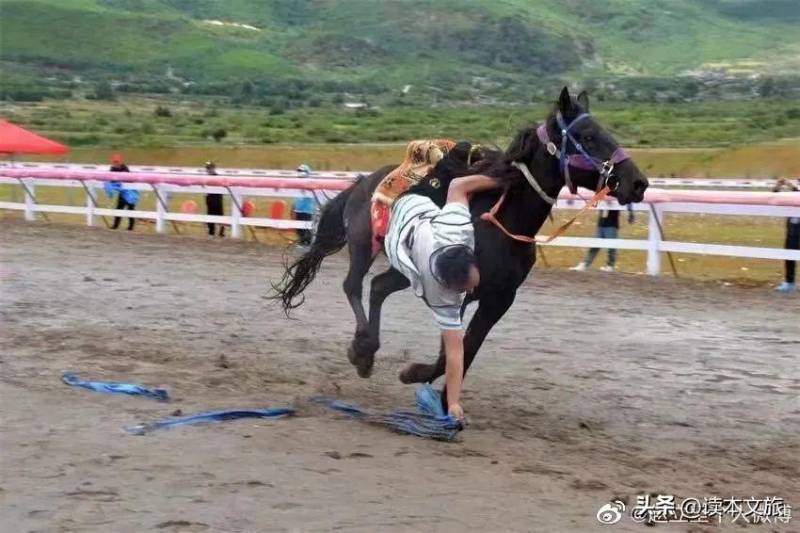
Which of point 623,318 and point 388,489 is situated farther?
point 623,318

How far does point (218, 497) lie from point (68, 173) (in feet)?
63.4

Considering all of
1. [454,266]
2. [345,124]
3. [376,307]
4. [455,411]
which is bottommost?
[345,124]

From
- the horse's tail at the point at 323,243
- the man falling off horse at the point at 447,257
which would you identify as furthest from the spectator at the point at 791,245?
the man falling off horse at the point at 447,257

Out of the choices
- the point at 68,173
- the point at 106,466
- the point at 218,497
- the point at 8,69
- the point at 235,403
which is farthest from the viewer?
the point at 8,69

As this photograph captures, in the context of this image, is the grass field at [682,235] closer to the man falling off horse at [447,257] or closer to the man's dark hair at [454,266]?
the man falling off horse at [447,257]

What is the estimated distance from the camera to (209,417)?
6766 millimetres

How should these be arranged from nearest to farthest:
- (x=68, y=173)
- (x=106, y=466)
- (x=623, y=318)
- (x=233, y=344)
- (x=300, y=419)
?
(x=106, y=466) < (x=300, y=419) < (x=233, y=344) < (x=623, y=318) < (x=68, y=173)

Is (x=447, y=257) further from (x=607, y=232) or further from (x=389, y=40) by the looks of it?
(x=389, y=40)

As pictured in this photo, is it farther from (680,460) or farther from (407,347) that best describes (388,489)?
(407,347)

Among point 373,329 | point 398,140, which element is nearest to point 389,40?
point 398,140

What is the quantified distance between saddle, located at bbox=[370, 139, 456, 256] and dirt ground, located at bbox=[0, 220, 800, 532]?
1181mm

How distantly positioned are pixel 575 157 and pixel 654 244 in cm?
884

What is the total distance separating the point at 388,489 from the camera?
5.49 m

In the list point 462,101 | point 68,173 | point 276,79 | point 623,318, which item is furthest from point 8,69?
point 623,318
